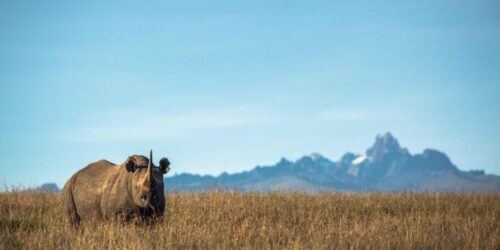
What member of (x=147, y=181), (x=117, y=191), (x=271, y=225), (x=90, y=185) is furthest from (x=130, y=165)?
(x=271, y=225)

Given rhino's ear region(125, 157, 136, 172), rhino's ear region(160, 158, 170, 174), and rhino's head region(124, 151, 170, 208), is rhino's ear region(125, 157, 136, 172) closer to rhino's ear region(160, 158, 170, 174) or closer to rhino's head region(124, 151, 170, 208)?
rhino's head region(124, 151, 170, 208)

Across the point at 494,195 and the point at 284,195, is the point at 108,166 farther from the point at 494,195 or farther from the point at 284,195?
the point at 494,195

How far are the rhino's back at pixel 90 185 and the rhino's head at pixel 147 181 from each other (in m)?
0.90

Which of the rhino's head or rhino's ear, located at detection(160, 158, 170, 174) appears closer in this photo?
the rhino's head

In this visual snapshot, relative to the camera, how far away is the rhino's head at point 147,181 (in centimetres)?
1218

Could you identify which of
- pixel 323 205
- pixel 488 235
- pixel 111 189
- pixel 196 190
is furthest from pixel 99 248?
pixel 196 190

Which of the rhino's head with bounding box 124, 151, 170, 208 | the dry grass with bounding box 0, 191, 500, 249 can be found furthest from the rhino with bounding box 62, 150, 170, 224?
the dry grass with bounding box 0, 191, 500, 249

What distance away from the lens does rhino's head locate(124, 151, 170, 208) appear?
12180 mm

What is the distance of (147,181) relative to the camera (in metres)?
12.1

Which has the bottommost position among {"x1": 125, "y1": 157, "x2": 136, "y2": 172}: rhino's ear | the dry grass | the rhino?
the dry grass

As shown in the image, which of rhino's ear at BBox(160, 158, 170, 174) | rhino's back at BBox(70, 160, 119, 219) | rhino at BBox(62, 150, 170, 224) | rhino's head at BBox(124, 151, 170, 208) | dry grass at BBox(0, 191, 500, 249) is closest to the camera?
dry grass at BBox(0, 191, 500, 249)

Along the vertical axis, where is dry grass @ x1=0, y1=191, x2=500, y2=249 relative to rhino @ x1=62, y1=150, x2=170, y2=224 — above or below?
below

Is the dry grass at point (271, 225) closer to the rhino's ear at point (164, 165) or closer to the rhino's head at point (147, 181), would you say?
the rhino's head at point (147, 181)

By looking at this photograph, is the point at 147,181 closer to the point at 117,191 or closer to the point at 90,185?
the point at 117,191
